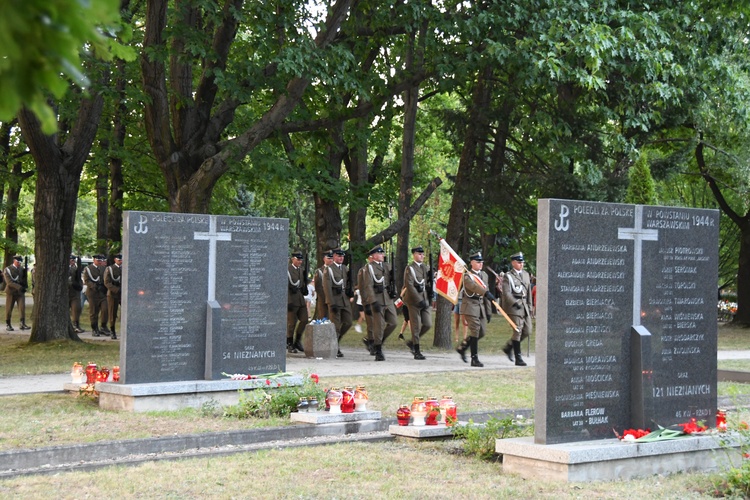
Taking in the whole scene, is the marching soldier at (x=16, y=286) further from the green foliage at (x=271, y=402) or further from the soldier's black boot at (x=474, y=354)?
the green foliage at (x=271, y=402)

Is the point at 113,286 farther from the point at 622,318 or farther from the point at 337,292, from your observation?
the point at 622,318

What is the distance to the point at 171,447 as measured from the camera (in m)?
9.53

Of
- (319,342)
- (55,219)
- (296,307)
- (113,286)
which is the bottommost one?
(319,342)

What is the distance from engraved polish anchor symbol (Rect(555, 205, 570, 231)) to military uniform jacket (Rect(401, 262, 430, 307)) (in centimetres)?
1180

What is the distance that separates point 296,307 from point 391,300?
1959mm

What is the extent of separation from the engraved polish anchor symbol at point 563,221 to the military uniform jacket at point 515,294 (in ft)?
33.9

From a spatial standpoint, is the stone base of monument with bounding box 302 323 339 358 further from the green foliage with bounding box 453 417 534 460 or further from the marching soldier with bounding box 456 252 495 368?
the green foliage with bounding box 453 417 534 460

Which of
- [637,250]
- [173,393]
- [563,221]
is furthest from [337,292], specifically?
[563,221]

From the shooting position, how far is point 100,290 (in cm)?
2570

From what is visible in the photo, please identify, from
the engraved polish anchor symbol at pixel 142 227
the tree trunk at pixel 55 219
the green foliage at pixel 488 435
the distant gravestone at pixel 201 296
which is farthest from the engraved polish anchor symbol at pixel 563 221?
the tree trunk at pixel 55 219

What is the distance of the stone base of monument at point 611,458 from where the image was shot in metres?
7.87

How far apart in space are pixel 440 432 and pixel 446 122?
1609 cm

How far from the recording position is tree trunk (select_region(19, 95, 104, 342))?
20734mm

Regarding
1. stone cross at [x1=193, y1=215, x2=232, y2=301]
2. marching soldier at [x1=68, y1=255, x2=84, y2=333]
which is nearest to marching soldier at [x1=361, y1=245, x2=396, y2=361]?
stone cross at [x1=193, y1=215, x2=232, y2=301]
